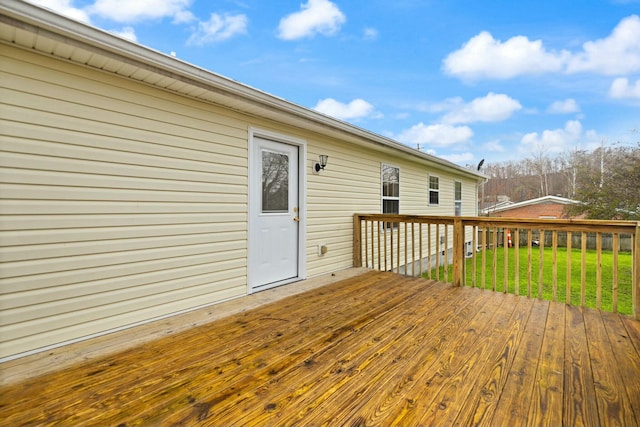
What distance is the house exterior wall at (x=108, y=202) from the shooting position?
2.12 metres

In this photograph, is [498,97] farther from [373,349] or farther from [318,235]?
[373,349]

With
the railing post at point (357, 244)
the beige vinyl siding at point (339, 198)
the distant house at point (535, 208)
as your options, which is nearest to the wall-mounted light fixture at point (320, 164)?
the beige vinyl siding at point (339, 198)

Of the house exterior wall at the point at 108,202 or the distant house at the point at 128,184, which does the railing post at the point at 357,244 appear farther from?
the house exterior wall at the point at 108,202

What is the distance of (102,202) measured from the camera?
2488mm

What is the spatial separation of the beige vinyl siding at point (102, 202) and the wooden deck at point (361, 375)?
55cm

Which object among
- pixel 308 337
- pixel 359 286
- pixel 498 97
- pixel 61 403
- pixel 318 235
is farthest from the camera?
pixel 498 97

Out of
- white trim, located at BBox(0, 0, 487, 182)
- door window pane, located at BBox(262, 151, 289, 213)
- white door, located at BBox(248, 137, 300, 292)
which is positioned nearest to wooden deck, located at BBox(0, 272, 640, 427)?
white door, located at BBox(248, 137, 300, 292)

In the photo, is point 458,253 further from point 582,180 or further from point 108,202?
point 582,180

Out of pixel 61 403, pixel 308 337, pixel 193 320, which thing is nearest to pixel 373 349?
pixel 308 337

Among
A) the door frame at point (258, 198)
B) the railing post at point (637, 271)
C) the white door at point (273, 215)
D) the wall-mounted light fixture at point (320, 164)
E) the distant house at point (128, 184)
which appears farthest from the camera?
the wall-mounted light fixture at point (320, 164)

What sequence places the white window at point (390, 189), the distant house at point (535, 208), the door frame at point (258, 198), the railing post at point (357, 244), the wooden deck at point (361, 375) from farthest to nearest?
the distant house at point (535, 208) → the white window at point (390, 189) → the railing post at point (357, 244) → the door frame at point (258, 198) → the wooden deck at point (361, 375)

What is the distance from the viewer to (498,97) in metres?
18.9

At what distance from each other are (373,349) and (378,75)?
11.1 m

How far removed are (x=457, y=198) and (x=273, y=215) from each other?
8.40m
